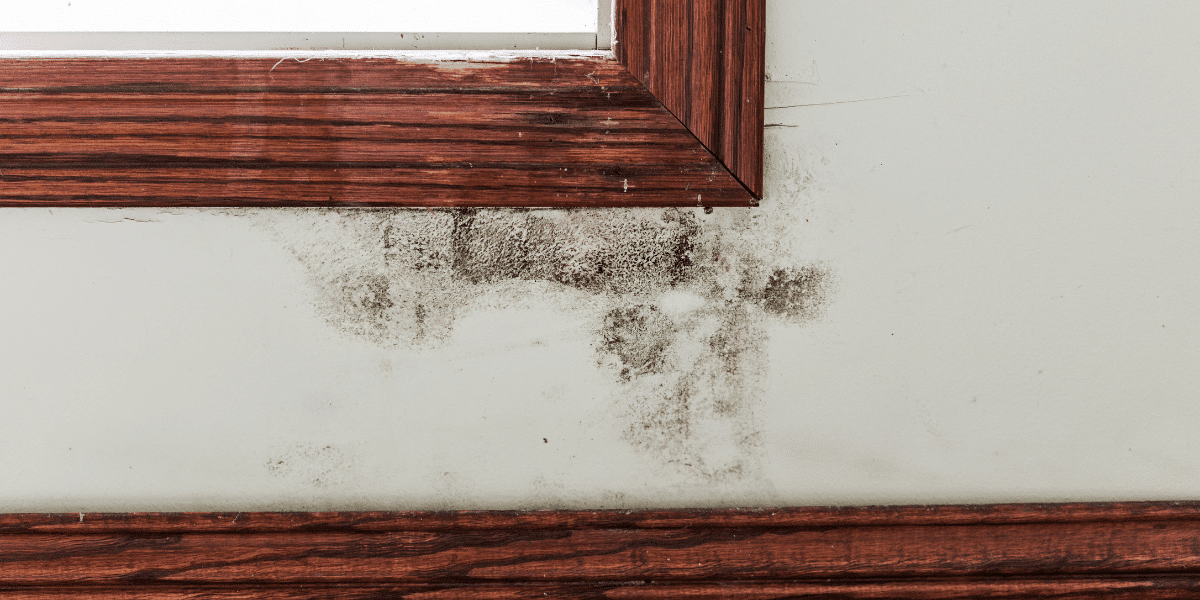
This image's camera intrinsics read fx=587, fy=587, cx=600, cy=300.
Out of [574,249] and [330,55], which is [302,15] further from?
[574,249]

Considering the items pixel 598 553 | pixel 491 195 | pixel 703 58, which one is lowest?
pixel 598 553

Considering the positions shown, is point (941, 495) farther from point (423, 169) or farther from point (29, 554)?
point (29, 554)

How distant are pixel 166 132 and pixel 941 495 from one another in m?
0.70

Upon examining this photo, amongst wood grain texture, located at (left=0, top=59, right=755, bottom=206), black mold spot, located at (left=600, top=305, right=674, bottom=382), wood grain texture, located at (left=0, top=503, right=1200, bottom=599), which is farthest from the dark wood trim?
wood grain texture, located at (left=0, top=503, right=1200, bottom=599)

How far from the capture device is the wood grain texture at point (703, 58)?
0.46 meters

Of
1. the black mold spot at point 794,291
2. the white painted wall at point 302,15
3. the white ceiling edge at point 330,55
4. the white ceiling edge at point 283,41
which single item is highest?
the white painted wall at point 302,15

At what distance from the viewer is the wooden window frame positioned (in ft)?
1.49

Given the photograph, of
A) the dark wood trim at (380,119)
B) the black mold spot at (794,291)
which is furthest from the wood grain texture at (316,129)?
the black mold spot at (794,291)

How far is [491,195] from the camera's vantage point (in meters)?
0.47

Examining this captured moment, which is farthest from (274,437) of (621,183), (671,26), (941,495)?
(941,495)

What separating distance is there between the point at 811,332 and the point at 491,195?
0.94 ft

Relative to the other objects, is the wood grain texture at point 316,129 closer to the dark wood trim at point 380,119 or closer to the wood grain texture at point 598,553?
the dark wood trim at point 380,119

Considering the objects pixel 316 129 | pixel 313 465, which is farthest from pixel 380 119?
pixel 313 465

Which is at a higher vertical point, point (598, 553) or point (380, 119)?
point (380, 119)
